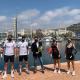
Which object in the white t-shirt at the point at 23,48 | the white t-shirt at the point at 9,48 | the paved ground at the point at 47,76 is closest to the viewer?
the white t-shirt at the point at 9,48

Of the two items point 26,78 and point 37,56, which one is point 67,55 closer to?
point 37,56

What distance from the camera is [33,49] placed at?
1449cm

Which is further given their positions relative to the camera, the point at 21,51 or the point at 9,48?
the point at 21,51

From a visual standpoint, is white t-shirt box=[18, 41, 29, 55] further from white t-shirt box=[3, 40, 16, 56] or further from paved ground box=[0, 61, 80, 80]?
paved ground box=[0, 61, 80, 80]

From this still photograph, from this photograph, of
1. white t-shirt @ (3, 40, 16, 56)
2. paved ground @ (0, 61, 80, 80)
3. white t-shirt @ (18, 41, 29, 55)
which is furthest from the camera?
white t-shirt @ (18, 41, 29, 55)

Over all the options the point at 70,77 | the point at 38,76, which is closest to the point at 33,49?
the point at 38,76

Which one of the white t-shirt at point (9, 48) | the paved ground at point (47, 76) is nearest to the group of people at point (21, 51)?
the white t-shirt at point (9, 48)

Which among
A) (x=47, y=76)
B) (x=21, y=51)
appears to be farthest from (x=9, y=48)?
(x=47, y=76)

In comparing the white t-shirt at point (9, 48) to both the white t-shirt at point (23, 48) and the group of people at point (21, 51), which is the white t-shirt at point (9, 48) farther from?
the white t-shirt at point (23, 48)

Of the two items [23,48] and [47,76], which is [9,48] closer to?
[23,48]

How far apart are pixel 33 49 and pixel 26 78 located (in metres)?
1.93

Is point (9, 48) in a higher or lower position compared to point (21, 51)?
higher

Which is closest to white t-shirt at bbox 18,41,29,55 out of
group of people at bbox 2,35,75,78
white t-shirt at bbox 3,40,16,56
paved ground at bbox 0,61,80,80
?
group of people at bbox 2,35,75,78

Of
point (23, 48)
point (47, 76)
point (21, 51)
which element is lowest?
point (47, 76)
